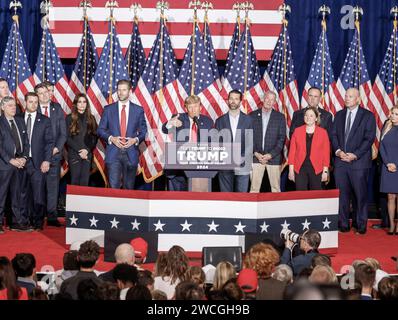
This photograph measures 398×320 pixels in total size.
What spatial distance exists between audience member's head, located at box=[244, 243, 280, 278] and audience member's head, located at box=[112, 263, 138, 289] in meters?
0.99

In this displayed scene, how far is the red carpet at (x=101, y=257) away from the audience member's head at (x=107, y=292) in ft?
12.4

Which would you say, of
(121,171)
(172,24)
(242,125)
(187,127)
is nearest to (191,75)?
(172,24)

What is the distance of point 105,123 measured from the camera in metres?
11.5

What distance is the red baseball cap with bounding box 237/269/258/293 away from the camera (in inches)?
239

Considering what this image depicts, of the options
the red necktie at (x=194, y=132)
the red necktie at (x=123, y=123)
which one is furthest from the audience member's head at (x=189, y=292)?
the red necktie at (x=123, y=123)

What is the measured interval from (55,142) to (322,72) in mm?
3971

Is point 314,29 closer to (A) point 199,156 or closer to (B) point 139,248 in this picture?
(A) point 199,156

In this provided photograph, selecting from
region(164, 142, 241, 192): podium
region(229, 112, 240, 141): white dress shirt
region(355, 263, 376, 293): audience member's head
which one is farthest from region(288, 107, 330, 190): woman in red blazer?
region(355, 263, 376, 293): audience member's head

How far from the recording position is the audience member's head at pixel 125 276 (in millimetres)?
6160

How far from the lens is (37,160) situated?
11484 mm

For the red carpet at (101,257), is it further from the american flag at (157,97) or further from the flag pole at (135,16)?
the flag pole at (135,16)

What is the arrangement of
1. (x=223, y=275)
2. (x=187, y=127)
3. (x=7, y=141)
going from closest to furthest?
(x=223, y=275) < (x=187, y=127) < (x=7, y=141)
